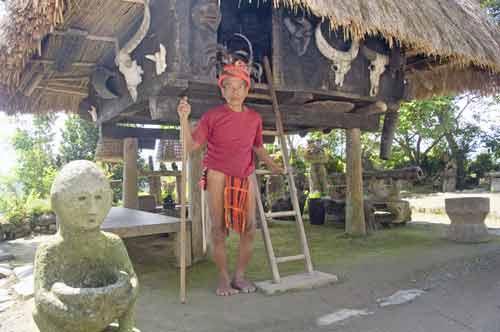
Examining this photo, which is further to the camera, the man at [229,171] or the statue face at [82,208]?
the man at [229,171]

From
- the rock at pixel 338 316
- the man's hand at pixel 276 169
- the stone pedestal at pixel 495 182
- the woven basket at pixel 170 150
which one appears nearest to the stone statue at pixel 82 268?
the rock at pixel 338 316

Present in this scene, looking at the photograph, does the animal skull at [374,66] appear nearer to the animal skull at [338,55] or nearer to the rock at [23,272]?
the animal skull at [338,55]

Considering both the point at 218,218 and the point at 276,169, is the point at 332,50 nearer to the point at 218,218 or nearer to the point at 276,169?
the point at 276,169

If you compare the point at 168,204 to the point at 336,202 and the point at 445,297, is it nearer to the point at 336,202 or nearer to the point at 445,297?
the point at 336,202

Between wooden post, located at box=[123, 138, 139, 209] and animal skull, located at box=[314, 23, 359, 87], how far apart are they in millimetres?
3719

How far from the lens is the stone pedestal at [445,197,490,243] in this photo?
5578 millimetres

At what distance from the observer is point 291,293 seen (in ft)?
11.0

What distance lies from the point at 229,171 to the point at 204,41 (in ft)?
3.94

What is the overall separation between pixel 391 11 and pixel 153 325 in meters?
3.59

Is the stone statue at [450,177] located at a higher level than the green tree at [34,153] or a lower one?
lower

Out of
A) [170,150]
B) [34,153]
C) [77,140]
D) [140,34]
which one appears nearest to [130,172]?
[170,150]

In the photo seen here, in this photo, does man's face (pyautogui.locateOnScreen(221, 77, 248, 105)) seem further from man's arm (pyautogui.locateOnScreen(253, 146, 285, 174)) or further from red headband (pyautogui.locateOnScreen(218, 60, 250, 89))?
man's arm (pyautogui.locateOnScreen(253, 146, 285, 174))

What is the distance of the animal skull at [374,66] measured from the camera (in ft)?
15.6

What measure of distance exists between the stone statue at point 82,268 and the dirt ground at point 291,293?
947mm
